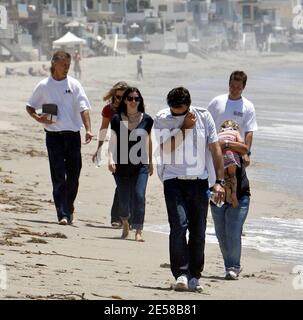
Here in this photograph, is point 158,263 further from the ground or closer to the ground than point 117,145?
closer to the ground

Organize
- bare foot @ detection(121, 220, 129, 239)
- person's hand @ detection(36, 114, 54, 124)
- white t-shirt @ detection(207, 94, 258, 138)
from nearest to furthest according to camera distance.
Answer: white t-shirt @ detection(207, 94, 258, 138)
bare foot @ detection(121, 220, 129, 239)
person's hand @ detection(36, 114, 54, 124)

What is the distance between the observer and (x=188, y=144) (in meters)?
7.70

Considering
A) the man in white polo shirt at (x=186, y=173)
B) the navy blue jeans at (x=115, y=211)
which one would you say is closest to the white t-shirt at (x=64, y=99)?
the navy blue jeans at (x=115, y=211)

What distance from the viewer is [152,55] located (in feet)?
266

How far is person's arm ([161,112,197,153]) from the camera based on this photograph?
7637 mm

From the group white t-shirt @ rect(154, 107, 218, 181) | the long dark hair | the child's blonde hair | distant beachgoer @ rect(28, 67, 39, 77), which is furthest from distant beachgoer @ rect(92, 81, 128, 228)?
distant beachgoer @ rect(28, 67, 39, 77)

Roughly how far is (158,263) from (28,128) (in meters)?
14.0

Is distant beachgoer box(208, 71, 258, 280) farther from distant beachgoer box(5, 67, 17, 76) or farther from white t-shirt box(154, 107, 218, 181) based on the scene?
distant beachgoer box(5, 67, 17, 76)

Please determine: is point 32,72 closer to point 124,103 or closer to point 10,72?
point 10,72

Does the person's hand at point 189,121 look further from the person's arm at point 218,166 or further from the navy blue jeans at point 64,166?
the navy blue jeans at point 64,166

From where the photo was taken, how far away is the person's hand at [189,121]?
301 inches

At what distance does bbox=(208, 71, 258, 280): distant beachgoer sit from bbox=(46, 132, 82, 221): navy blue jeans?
1.86m

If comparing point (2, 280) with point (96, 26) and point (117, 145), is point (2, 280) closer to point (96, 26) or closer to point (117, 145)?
point (117, 145)
